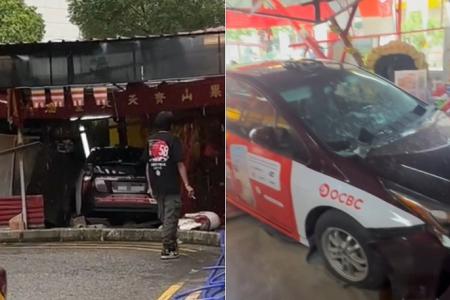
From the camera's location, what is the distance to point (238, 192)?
7.43 ft

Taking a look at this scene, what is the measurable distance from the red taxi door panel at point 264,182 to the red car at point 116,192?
7950 millimetres

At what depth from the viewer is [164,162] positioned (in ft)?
23.4

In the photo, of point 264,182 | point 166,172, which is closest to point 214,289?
point 166,172

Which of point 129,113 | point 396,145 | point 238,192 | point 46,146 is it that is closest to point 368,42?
point 396,145

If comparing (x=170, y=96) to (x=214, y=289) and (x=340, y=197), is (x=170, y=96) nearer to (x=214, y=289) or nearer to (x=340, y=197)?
(x=214, y=289)

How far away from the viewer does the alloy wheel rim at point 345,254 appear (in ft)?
6.95

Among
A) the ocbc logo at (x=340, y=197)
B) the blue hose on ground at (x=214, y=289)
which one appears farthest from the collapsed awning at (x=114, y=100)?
the ocbc logo at (x=340, y=197)

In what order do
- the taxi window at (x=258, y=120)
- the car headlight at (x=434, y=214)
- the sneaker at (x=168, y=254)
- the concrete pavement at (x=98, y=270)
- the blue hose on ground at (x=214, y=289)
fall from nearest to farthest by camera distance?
1. the car headlight at (x=434, y=214)
2. the taxi window at (x=258, y=120)
3. the blue hose on ground at (x=214, y=289)
4. the concrete pavement at (x=98, y=270)
5. the sneaker at (x=168, y=254)

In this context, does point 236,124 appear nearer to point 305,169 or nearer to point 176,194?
point 305,169

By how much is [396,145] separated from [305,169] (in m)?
0.30

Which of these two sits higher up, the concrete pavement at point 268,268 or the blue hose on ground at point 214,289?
the concrete pavement at point 268,268

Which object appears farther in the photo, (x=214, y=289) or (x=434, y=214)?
(x=214, y=289)

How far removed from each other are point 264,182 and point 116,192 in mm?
8215

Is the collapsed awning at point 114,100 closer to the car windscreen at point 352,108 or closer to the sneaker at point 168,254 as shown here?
the sneaker at point 168,254
